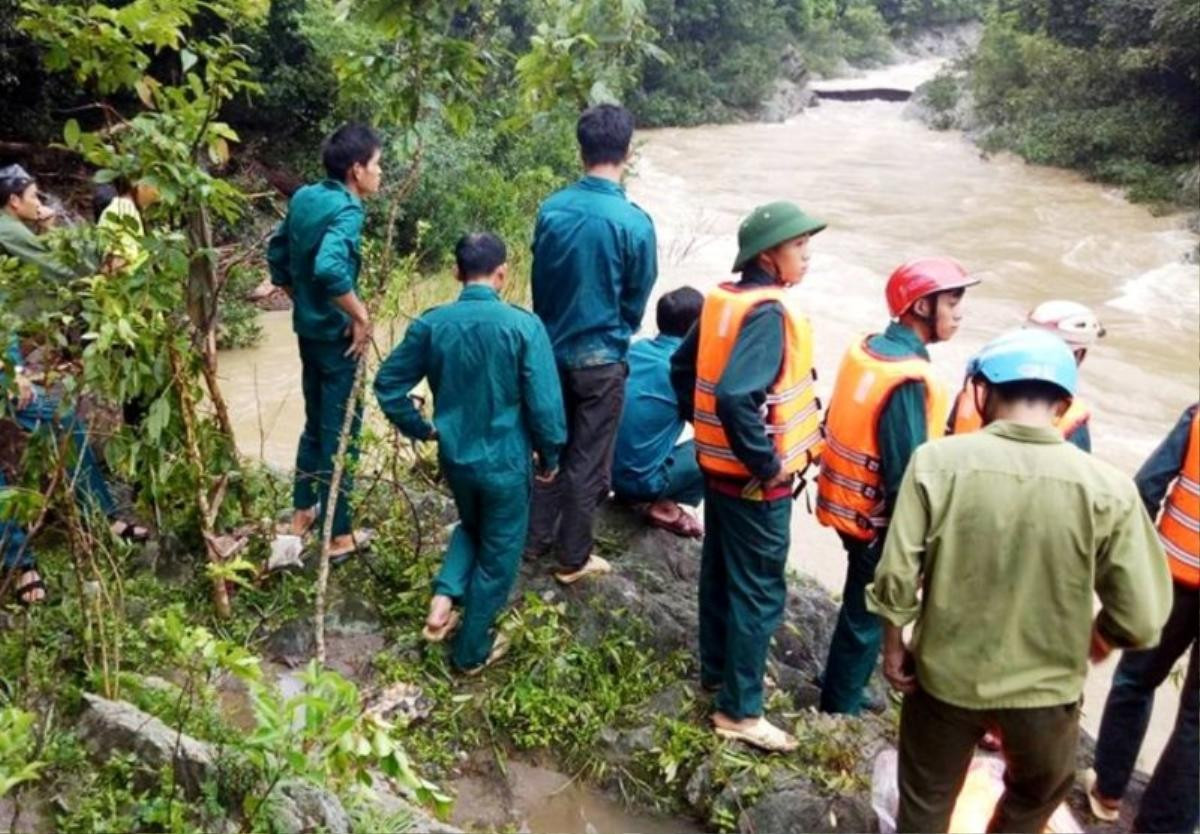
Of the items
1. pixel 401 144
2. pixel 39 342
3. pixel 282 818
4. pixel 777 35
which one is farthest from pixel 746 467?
pixel 777 35

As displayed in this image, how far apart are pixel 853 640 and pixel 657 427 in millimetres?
1241

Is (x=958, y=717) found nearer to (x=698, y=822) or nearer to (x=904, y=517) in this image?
(x=904, y=517)

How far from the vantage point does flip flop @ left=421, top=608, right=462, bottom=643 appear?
139 inches

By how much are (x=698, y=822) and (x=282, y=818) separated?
144 cm

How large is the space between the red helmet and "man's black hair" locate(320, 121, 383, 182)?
1864mm

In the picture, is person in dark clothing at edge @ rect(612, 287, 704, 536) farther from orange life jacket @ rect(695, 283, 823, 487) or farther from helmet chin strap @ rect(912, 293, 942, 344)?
helmet chin strap @ rect(912, 293, 942, 344)

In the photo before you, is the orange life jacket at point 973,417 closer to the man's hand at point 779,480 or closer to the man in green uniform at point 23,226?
the man's hand at point 779,480

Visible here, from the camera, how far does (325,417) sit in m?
3.85

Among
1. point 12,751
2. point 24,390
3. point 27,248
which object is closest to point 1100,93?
point 27,248

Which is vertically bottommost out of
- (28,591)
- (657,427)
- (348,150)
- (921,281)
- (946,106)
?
(946,106)

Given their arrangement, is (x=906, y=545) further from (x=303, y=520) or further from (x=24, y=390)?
(x=24, y=390)

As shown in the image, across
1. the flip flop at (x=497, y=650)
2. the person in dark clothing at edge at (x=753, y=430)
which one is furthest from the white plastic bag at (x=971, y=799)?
the flip flop at (x=497, y=650)

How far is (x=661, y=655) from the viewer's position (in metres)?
3.79

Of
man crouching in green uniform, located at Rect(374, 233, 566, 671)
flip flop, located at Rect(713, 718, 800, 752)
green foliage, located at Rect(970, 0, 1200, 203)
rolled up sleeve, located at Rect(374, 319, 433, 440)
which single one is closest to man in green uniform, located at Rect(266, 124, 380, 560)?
rolled up sleeve, located at Rect(374, 319, 433, 440)
